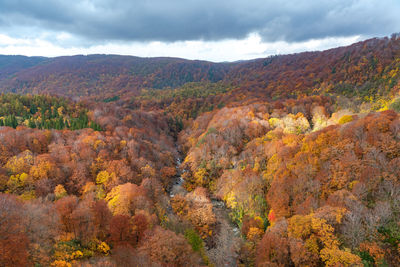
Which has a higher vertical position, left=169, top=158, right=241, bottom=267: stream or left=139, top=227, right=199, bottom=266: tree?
left=139, top=227, right=199, bottom=266: tree

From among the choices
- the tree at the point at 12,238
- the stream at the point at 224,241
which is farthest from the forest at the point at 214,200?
the stream at the point at 224,241

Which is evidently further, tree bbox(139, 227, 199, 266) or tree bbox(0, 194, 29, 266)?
tree bbox(139, 227, 199, 266)

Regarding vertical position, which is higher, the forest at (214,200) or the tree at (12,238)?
the tree at (12,238)

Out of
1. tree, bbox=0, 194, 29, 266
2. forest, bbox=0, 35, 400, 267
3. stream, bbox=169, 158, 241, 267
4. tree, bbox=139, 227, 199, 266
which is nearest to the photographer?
tree, bbox=0, 194, 29, 266

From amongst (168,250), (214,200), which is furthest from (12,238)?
(214,200)

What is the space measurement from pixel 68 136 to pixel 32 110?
5061cm

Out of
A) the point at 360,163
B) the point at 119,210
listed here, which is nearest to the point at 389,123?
the point at 360,163

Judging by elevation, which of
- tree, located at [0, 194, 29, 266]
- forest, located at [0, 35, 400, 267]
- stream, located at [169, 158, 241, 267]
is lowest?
stream, located at [169, 158, 241, 267]

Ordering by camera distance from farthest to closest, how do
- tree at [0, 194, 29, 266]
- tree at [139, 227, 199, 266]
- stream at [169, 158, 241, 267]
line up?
stream at [169, 158, 241, 267]
tree at [139, 227, 199, 266]
tree at [0, 194, 29, 266]

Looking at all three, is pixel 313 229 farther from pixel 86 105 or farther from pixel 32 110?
pixel 86 105

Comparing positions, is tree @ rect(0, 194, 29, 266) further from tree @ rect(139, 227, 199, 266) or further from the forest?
tree @ rect(139, 227, 199, 266)

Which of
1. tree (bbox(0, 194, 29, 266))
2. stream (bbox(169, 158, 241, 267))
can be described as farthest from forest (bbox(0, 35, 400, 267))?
stream (bbox(169, 158, 241, 267))

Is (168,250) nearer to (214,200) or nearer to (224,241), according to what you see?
(224,241)

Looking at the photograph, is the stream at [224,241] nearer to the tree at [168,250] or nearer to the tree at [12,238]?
the tree at [168,250]
